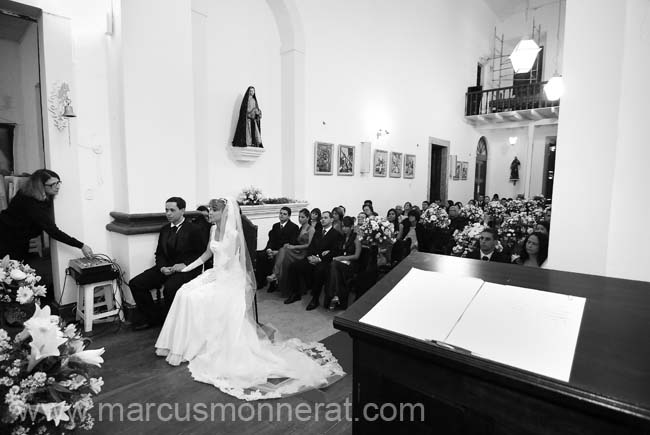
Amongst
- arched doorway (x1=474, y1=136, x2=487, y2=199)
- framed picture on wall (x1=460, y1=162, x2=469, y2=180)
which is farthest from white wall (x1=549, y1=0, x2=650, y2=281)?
arched doorway (x1=474, y1=136, x2=487, y2=199)

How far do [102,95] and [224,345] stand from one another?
137 inches

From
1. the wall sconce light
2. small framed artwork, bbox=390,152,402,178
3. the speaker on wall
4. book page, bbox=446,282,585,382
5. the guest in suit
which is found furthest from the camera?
small framed artwork, bbox=390,152,402,178

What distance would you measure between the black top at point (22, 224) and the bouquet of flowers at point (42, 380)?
10.5 ft

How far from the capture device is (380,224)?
5312mm

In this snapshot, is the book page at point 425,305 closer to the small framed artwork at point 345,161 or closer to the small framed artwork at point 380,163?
the small framed artwork at point 345,161

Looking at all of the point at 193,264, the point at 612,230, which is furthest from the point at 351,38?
the point at 612,230

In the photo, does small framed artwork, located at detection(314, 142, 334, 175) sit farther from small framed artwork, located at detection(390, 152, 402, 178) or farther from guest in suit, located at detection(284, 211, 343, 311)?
guest in suit, located at detection(284, 211, 343, 311)

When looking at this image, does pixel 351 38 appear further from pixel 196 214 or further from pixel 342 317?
pixel 342 317

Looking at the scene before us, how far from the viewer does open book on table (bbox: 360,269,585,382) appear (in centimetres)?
111

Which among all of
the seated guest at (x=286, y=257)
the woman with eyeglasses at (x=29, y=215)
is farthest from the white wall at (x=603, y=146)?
the woman with eyeglasses at (x=29, y=215)

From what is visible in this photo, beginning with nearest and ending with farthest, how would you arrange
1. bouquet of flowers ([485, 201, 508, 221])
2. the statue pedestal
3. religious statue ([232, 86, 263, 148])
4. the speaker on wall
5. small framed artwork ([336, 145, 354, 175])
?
religious statue ([232, 86, 263, 148]) < the statue pedestal < bouquet of flowers ([485, 201, 508, 221]) < small framed artwork ([336, 145, 354, 175]) < the speaker on wall

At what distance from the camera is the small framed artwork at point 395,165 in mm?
10922

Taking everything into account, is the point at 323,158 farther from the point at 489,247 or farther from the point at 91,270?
the point at 91,270

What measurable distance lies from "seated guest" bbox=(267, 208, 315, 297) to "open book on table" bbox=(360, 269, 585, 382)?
4.06 metres
